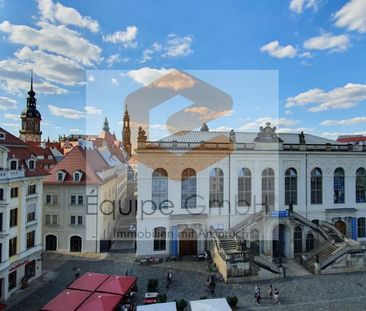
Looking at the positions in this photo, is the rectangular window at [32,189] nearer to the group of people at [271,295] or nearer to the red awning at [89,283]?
the red awning at [89,283]

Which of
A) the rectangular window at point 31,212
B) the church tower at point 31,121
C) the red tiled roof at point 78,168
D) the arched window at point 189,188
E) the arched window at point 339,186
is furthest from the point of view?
the church tower at point 31,121

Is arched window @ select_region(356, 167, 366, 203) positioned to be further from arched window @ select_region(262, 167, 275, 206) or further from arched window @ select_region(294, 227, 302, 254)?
arched window @ select_region(262, 167, 275, 206)

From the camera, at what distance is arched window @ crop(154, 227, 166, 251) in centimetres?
3284

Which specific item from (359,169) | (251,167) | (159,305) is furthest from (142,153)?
(359,169)

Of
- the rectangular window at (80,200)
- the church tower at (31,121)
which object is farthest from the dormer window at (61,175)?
the church tower at (31,121)

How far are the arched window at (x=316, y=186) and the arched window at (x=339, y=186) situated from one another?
6.54 ft

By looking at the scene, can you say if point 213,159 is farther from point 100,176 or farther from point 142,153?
point 100,176

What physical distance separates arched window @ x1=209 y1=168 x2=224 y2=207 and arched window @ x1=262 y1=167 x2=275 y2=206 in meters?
5.23

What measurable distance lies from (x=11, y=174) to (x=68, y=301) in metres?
12.0

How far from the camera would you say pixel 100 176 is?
36.9m

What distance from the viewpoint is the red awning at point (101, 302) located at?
61.7 ft

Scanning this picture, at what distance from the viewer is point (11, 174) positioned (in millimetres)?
24797

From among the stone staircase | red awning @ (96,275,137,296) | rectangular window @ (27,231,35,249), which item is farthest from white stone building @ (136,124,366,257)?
rectangular window @ (27,231,35,249)

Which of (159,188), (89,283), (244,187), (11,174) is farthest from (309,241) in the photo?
(11,174)
